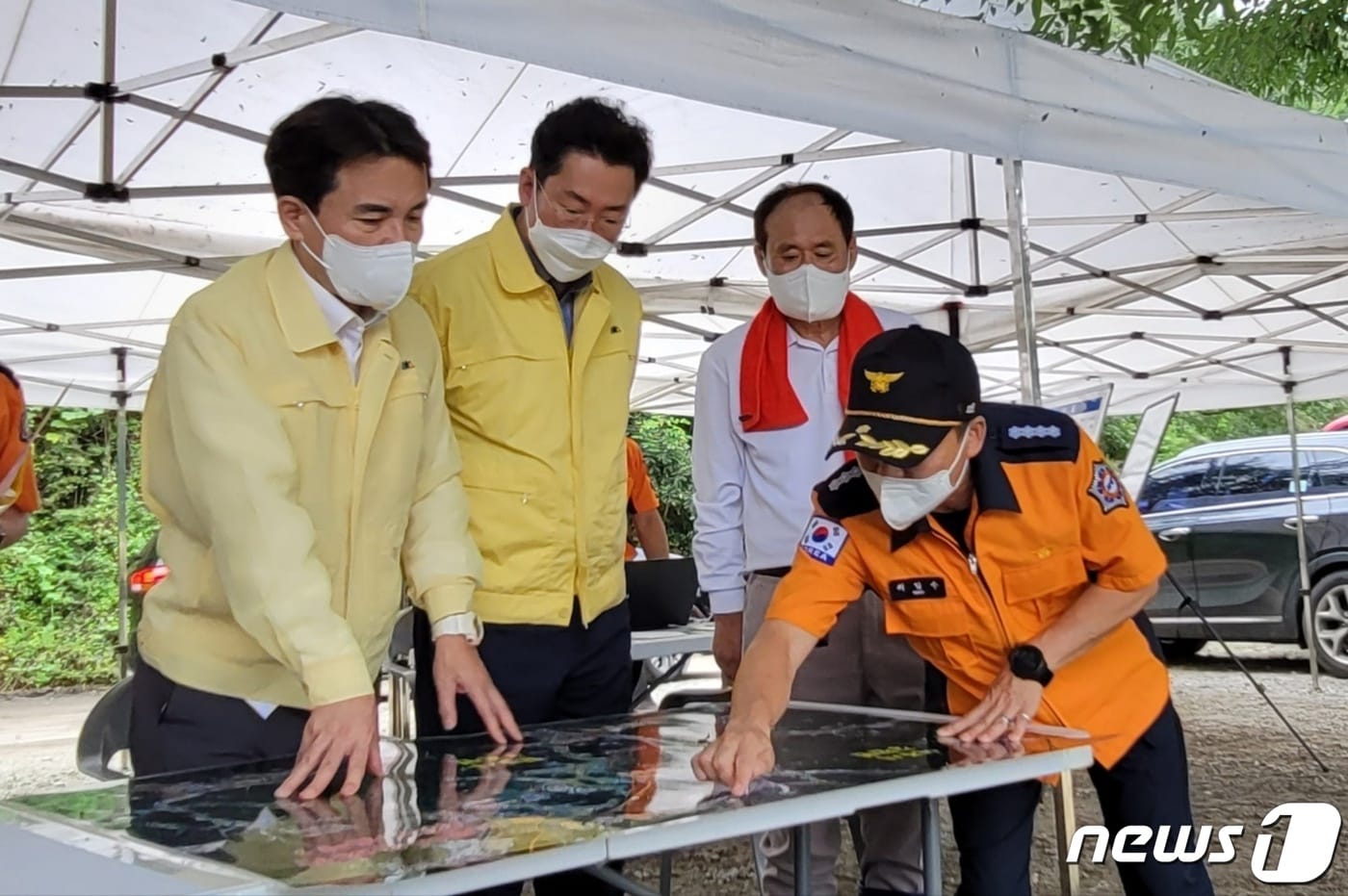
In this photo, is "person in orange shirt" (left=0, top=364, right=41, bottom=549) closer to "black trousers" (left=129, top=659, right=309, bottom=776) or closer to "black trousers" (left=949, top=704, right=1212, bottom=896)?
"black trousers" (left=129, top=659, right=309, bottom=776)

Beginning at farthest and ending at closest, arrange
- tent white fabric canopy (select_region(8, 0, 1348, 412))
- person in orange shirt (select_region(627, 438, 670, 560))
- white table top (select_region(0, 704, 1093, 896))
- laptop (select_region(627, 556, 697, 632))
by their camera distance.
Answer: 1. person in orange shirt (select_region(627, 438, 670, 560))
2. laptop (select_region(627, 556, 697, 632))
3. tent white fabric canopy (select_region(8, 0, 1348, 412))
4. white table top (select_region(0, 704, 1093, 896))

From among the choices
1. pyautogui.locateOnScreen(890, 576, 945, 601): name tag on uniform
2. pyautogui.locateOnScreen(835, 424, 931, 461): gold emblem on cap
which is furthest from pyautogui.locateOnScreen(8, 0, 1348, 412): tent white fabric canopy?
pyautogui.locateOnScreen(890, 576, 945, 601): name tag on uniform

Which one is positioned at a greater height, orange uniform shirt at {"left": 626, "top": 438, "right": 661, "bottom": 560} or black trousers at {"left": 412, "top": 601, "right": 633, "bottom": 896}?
orange uniform shirt at {"left": 626, "top": 438, "right": 661, "bottom": 560}

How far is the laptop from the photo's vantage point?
4078 millimetres

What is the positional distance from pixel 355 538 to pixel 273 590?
21 cm

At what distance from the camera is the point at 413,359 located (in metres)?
1.79

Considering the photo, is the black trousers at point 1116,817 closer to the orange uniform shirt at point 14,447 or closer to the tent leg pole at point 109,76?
the orange uniform shirt at point 14,447

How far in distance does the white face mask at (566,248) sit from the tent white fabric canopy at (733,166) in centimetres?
26

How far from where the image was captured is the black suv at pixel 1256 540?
7746 mm

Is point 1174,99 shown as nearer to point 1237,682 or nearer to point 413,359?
point 413,359

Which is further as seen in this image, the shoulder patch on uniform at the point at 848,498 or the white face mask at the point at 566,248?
the white face mask at the point at 566,248

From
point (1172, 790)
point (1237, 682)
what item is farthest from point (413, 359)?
point (1237, 682)

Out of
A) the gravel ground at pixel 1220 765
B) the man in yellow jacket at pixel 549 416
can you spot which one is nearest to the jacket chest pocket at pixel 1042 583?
the man in yellow jacket at pixel 549 416

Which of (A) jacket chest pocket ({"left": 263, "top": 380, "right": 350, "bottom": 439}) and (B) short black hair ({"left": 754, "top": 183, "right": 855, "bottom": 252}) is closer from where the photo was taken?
(A) jacket chest pocket ({"left": 263, "top": 380, "right": 350, "bottom": 439})
